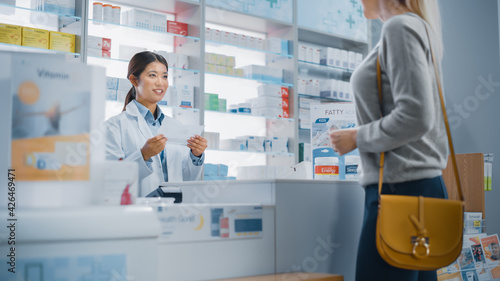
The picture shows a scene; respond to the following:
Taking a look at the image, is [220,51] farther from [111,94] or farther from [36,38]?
[36,38]

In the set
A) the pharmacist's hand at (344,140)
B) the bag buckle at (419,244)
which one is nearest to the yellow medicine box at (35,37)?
the pharmacist's hand at (344,140)

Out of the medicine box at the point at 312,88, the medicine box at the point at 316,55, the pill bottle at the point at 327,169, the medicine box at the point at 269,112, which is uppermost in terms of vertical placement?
the medicine box at the point at 316,55

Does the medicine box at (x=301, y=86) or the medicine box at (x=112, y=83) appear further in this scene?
the medicine box at (x=301, y=86)

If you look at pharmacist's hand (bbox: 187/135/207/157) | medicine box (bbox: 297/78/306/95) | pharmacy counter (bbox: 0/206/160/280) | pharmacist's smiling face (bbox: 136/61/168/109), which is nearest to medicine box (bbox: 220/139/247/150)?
medicine box (bbox: 297/78/306/95)

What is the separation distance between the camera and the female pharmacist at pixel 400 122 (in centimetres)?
142

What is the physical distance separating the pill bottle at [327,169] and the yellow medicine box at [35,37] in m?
2.73

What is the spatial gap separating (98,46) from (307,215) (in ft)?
10.4

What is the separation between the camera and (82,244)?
1.11m

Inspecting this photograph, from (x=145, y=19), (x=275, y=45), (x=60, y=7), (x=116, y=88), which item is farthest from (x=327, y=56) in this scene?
(x=60, y=7)

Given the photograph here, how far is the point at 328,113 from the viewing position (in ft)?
9.43

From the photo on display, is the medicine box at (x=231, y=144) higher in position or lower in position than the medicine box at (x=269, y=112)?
lower

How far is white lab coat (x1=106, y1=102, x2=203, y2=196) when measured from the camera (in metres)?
2.72

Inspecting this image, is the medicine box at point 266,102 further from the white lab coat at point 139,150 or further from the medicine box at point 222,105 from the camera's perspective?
the white lab coat at point 139,150

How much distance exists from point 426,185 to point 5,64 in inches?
45.7
